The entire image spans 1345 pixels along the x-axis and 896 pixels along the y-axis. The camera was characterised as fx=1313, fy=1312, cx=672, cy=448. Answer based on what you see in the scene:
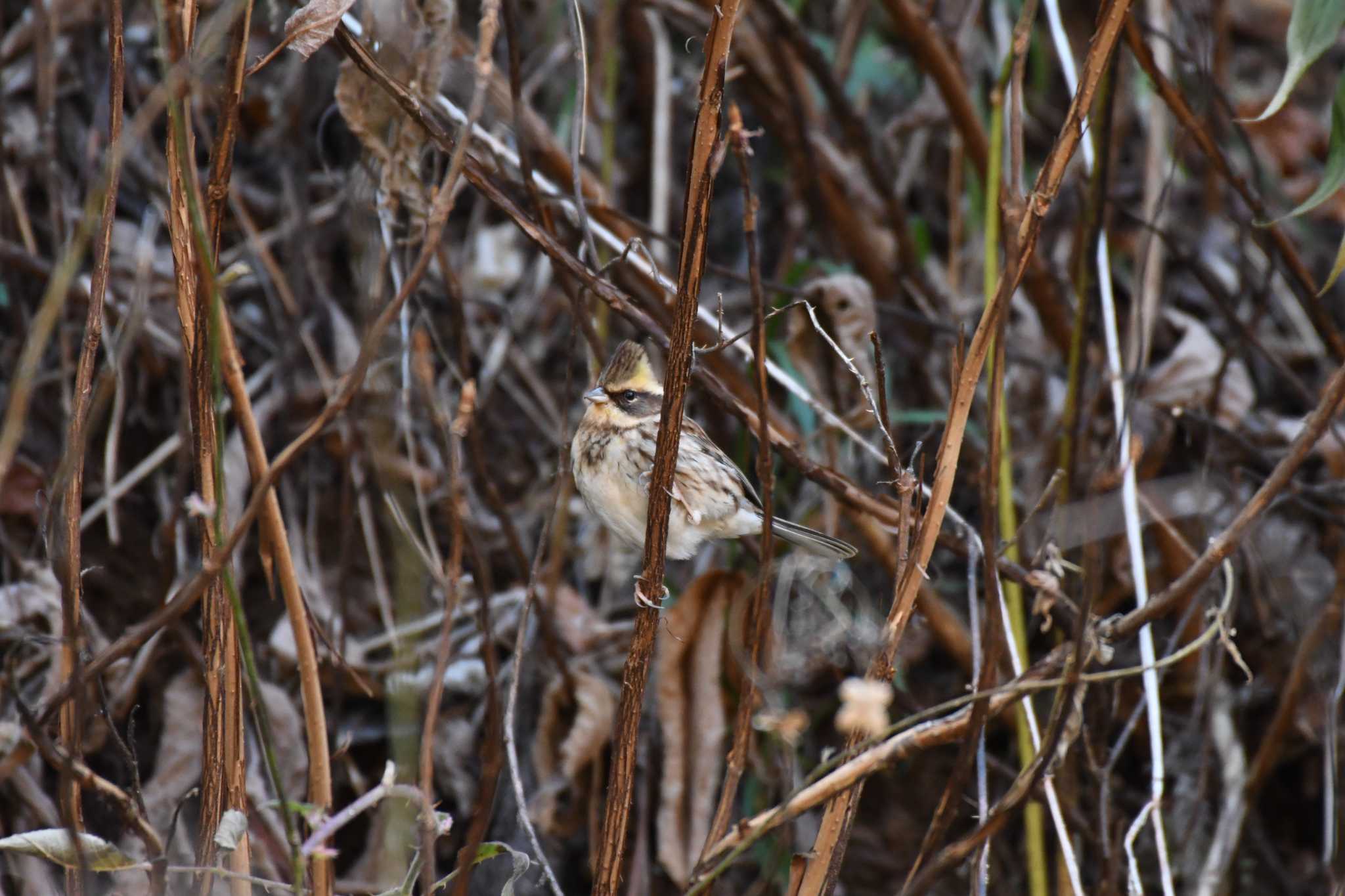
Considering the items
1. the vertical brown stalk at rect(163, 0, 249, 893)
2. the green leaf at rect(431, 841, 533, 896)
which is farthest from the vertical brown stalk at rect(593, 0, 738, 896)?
the vertical brown stalk at rect(163, 0, 249, 893)

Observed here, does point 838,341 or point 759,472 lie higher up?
point 759,472

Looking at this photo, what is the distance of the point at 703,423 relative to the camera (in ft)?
11.5

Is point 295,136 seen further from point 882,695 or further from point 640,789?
point 882,695

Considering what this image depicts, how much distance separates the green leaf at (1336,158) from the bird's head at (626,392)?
4.56 feet

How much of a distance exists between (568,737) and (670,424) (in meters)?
1.84

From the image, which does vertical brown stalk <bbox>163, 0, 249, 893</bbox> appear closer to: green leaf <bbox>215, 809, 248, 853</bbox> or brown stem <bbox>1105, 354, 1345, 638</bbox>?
green leaf <bbox>215, 809, 248, 853</bbox>

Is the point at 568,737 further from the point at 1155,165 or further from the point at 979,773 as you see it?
the point at 1155,165

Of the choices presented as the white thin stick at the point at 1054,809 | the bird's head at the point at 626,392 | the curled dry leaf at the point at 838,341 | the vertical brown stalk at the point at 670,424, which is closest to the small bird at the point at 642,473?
the bird's head at the point at 626,392

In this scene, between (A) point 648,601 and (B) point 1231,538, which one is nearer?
(A) point 648,601

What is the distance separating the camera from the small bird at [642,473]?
2.93m

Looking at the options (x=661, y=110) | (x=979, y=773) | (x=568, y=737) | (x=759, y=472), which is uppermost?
(x=661, y=110)

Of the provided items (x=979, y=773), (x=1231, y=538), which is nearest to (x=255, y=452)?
(x=979, y=773)

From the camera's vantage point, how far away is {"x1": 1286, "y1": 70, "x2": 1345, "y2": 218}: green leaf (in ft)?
6.56

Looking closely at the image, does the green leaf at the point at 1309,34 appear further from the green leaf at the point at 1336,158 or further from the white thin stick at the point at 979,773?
the white thin stick at the point at 979,773
